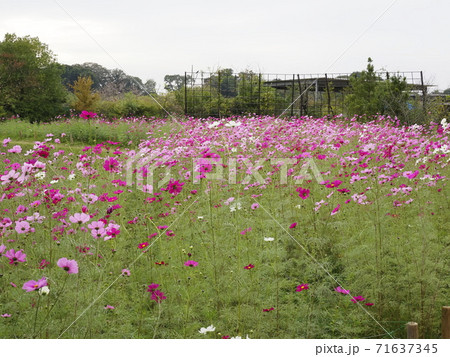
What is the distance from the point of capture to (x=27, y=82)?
21500mm

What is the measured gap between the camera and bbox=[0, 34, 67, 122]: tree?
2108 centimetres

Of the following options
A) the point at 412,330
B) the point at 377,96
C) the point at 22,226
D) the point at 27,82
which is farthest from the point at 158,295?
the point at 27,82

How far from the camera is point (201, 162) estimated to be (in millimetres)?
3172

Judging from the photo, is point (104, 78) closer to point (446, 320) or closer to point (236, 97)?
point (236, 97)

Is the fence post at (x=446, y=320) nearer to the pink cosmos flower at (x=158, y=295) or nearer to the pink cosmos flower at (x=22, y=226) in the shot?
the pink cosmos flower at (x=158, y=295)

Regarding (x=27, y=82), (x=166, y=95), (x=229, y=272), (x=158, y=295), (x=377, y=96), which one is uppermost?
(x=27, y=82)

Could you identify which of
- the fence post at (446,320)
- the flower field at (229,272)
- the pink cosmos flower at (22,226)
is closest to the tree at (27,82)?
the flower field at (229,272)

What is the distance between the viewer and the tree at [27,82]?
69.2 feet

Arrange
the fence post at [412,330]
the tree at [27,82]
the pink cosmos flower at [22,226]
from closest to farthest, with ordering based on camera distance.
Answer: the fence post at [412,330]
the pink cosmos flower at [22,226]
the tree at [27,82]

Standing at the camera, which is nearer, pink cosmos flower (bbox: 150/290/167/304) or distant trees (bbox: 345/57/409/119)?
pink cosmos flower (bbox: 150/290/167/304)

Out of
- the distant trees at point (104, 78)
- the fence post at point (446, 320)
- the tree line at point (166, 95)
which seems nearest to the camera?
the fence post at point (446, 320)

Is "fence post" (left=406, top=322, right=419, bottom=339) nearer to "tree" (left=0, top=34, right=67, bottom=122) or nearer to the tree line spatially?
the tree line

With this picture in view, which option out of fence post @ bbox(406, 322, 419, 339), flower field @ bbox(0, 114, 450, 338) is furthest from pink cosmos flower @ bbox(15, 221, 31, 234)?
fence post @ bbox(406, 322, 419, 339)
